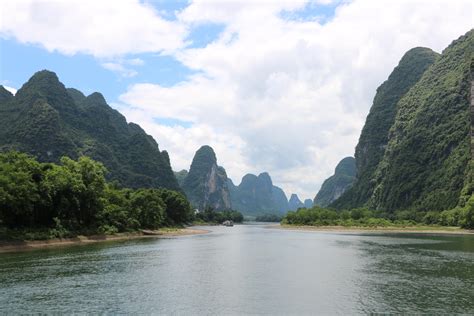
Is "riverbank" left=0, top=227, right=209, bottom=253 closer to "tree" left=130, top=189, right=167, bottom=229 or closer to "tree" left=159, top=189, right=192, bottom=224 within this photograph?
"tree" left=130, top=189, right=167, bottom=229

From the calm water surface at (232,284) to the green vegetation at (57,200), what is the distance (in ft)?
34.7

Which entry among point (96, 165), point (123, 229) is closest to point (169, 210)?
point (123, 229)

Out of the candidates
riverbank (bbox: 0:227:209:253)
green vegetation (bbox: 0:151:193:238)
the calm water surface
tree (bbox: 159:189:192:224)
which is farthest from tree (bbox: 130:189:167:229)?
the calm water surface

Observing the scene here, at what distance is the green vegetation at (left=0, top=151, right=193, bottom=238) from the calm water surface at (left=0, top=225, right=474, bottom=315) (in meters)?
10.6

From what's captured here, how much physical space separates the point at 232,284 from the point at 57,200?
57546 millimetres

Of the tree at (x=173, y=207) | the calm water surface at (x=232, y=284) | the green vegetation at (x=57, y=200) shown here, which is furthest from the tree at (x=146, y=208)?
the calm water surface at (x=232, y=284)

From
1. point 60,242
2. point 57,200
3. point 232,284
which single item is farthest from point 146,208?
point 232,284

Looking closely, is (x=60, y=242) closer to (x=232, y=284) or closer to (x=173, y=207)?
(x=232, y=284)

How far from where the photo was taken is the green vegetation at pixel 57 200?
74750mm

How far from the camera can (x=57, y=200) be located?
293ft

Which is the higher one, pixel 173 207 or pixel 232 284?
pixel 173 207

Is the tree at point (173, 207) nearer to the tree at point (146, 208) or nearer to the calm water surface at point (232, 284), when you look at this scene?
the tree at point (146, 208)

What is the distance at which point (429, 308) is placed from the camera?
33.9 m

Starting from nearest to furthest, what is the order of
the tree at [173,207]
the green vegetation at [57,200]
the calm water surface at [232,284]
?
1. the calm water surface at [232,284]
2. the green vegetation at [57,200]
3. the tree at [173,207]
